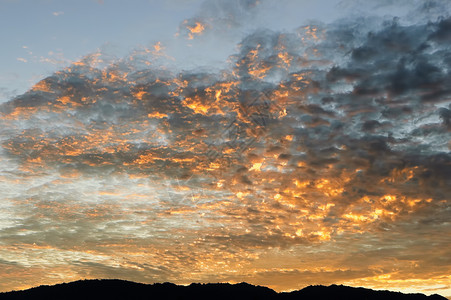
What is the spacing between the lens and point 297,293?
3479 inches

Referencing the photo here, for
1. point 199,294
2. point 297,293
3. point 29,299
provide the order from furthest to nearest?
point 297,293, point 199,294, point 29,299

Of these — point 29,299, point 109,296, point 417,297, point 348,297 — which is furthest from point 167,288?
point 417,297

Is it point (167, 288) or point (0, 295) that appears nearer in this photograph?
point (0, 295)

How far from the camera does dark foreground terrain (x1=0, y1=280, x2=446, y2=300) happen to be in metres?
77.2

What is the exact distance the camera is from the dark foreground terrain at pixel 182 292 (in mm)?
77188

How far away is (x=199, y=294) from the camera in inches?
3258

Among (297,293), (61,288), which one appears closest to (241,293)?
(297,293)

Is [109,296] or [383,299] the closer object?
[109,296]

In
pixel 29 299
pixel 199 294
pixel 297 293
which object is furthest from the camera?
pixel 297 293

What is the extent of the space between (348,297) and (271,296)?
1610 centimetres

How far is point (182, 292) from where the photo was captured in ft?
274

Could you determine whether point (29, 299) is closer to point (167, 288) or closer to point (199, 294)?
point (167, 288)

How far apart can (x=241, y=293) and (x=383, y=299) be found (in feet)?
101

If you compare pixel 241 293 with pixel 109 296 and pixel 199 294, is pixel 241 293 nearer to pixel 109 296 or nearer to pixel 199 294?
pixel 199 294
